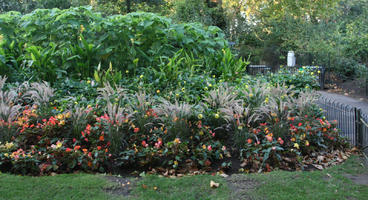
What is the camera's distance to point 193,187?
3420mm

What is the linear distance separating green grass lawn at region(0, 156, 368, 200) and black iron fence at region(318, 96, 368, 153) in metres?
1.32

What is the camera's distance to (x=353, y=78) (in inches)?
489

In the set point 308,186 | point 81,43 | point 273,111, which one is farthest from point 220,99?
point 81,43

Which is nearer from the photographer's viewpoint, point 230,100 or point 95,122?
point 95,122

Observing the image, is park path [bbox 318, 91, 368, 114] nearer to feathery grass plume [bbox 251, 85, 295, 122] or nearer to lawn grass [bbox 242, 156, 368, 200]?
feathery grass plume [bbox 251, 85, 295, 122]

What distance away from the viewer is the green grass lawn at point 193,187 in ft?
10.7

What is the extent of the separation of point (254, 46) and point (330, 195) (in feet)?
62.5

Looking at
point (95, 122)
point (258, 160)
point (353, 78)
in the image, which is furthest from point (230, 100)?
point (353, 78)

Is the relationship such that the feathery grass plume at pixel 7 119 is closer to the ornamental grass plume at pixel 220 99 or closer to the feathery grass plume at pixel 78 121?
the feathery grass plume at pixel 78 121

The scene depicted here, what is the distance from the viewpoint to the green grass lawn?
325 cm

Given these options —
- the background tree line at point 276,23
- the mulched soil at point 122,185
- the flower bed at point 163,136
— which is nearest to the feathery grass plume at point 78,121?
the flower bed at point 163,136

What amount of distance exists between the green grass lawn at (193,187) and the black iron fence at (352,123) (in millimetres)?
1321

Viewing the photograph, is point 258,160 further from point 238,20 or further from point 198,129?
point 238,20

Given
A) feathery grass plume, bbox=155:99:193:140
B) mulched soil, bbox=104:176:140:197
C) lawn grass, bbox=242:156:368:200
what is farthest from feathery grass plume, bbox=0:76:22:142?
lawn grass, bbox=242:156:368:200
